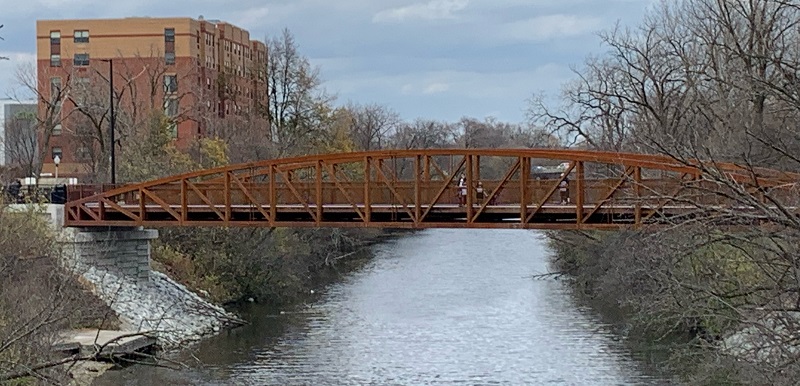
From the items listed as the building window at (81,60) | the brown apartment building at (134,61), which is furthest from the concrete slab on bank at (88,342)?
the building window at (81,60)

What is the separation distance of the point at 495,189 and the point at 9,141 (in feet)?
258

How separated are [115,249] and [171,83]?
43.2 m

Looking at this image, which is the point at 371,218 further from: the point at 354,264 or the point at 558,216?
the point at 354,264

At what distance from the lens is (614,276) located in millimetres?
39000

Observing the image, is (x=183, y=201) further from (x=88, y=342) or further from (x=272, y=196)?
(x=88, y=342)

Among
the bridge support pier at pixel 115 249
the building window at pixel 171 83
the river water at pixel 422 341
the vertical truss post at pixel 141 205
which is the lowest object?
the river water at pixel 422 341

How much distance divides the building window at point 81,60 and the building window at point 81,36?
1111 mm

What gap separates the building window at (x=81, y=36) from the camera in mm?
86375

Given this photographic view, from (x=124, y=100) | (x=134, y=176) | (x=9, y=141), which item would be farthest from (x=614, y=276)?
(x=9, y=141)

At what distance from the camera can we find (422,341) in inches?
1312

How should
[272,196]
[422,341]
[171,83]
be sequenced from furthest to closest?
[171,83]
[272,196]
[422,341]

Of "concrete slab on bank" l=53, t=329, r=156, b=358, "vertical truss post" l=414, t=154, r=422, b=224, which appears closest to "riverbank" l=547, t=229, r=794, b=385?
"vertical truss post" l=414, t=154, r=422, b=224

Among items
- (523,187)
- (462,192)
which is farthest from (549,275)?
(523,187)

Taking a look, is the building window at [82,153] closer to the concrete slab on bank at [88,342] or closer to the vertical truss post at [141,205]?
the vertical truss post at [141,205]
